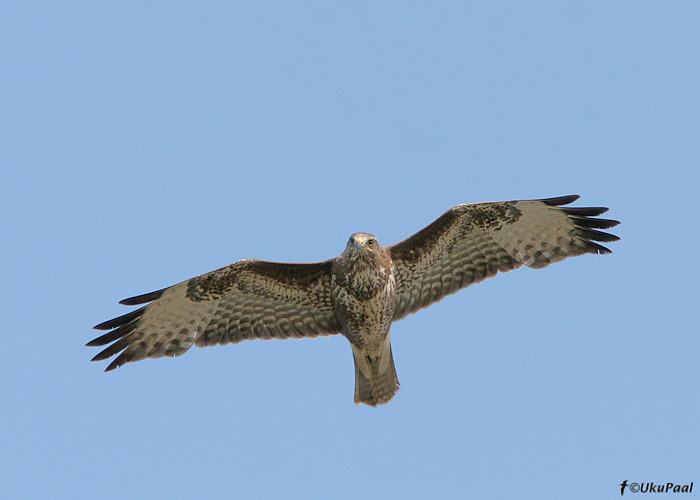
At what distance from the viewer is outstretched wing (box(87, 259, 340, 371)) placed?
9570 mm

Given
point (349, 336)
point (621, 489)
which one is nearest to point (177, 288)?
point (349, 336)

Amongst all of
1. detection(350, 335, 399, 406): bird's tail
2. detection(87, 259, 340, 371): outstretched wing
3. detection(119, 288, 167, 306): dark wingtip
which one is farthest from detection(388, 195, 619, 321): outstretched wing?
detection(119, 288, 167, 306): dark wingtip

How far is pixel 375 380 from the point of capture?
9.55 metres

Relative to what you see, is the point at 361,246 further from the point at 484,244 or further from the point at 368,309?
the point at 484,244

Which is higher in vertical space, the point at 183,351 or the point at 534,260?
the point at 534,260

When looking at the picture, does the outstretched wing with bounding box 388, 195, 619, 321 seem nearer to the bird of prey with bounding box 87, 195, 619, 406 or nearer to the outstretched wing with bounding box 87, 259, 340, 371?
the bird of prey with bounding box 87, 195, 619, 406

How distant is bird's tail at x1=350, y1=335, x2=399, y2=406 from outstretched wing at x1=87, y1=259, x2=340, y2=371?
1.92 feet

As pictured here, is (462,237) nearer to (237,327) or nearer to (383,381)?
(383,381)

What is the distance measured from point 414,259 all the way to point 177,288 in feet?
9.34

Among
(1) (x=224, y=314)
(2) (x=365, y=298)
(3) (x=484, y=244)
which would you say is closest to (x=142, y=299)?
(1) (x=224, y=314)

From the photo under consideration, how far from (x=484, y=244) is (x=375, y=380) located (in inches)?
82.1

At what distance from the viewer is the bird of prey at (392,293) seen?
9.44m

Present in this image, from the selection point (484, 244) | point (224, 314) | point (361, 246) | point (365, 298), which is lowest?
point (365, 298)

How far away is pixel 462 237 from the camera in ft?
31.6
